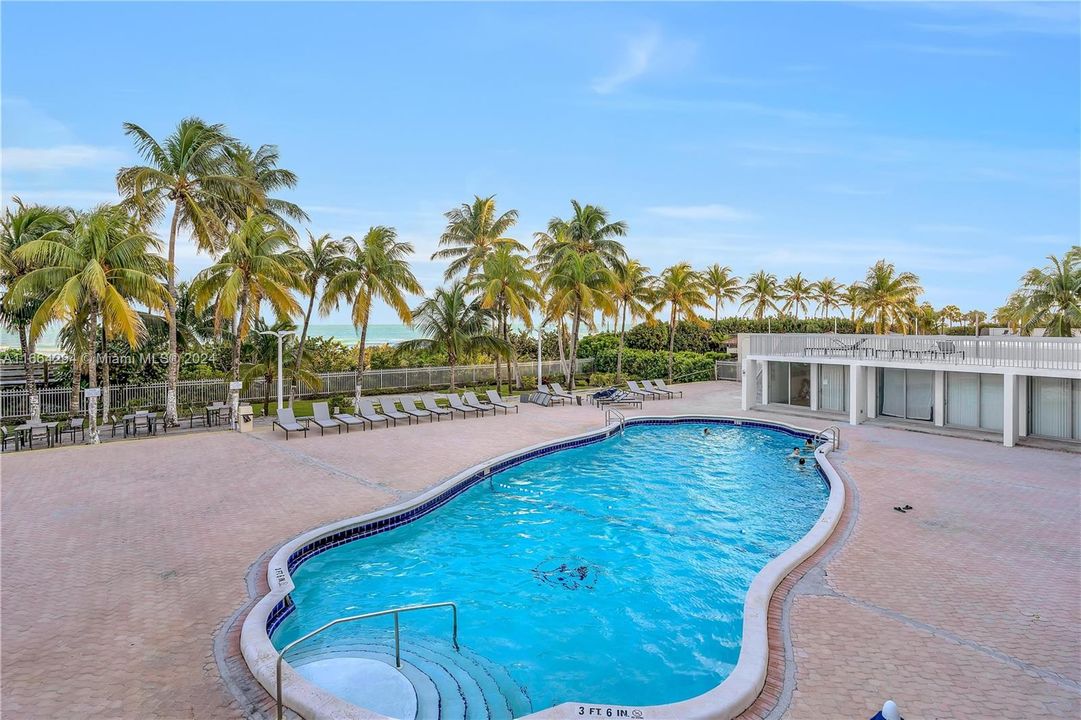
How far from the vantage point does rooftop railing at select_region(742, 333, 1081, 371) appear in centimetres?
1513

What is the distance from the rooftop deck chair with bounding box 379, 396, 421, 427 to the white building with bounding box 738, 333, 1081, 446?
12.6 metres

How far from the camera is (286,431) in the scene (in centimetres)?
1697

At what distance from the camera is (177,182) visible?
56.2 ft

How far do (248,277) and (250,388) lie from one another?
24.9ft

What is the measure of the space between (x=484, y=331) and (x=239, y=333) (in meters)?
11.4

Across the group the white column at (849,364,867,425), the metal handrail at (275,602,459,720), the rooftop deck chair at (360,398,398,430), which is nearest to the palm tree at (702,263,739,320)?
the white column at (849,364,867,425)

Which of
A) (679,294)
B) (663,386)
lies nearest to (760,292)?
(679,294)

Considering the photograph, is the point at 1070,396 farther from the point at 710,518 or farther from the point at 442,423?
the point at 442,423

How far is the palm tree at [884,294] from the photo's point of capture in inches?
1545

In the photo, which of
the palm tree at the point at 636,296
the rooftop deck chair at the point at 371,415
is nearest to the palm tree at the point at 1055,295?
the palm tree at the point at 636,296

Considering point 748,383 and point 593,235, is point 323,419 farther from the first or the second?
point 593,235

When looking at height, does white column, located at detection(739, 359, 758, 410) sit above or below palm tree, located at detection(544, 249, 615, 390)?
below

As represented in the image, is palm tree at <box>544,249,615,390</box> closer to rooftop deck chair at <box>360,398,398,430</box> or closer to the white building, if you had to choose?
the white building

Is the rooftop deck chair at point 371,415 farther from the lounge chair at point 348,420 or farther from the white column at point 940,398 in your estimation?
the white column at point 940,398
